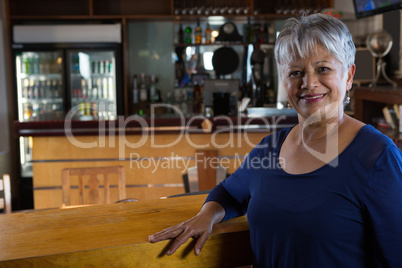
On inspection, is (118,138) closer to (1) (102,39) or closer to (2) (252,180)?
(1) (102,39)

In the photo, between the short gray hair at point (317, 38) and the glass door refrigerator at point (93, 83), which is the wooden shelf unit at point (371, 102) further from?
the glass door refrigerator at point (93, 83)

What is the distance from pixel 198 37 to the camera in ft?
20.7

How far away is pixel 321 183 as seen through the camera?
1084 mm

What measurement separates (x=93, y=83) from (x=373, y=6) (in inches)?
142

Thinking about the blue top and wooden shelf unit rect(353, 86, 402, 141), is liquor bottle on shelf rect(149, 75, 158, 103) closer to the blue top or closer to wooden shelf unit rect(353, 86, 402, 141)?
wooden shelf unit rect(353, 86, 402, 141)

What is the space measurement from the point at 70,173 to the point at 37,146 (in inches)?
50.7

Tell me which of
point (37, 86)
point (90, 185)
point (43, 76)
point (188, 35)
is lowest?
point (90, 185)

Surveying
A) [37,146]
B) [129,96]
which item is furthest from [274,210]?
[129,96]

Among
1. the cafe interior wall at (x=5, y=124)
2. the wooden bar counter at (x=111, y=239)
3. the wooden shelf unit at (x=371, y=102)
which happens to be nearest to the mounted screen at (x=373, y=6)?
the wooden shelf unit at (x=371, y=102)

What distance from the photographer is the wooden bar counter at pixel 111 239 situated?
42.3 inches

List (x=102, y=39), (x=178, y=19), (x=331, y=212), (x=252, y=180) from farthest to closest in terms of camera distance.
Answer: (x=178, y=19) → (x=102, y=39) → (x=252, y=180) → (x=331, y=212)

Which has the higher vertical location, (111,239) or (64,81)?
(64,81)

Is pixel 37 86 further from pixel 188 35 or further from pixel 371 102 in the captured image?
pixel 371 102

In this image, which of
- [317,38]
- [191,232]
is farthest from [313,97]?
[191,232]
